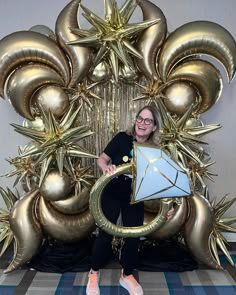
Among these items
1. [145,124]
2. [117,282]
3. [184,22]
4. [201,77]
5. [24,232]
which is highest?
[184,22]

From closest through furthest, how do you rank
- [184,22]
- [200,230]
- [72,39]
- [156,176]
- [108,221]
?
[156,176]
[108,221]
[72,39]
[200,230]
[184,22]

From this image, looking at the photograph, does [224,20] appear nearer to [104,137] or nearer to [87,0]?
[87,0]

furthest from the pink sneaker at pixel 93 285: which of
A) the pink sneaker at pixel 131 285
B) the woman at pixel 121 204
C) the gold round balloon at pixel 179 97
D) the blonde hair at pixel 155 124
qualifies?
the gold round balloon at pixel 179 97

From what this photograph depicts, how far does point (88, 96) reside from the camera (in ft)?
7.33

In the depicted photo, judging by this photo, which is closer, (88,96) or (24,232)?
(24,232)

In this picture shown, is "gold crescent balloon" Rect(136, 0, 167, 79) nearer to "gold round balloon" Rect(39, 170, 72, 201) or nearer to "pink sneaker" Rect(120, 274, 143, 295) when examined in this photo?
"gold round balloon" Rect(39, 170, 72, 201)

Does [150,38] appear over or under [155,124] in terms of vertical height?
over

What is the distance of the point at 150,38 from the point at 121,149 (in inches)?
27.3

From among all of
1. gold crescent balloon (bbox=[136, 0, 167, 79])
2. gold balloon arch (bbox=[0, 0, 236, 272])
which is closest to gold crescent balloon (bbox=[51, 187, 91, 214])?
gold balloon arch (bbox=[0, 0, 236, 272])

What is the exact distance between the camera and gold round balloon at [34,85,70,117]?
6.93 feet

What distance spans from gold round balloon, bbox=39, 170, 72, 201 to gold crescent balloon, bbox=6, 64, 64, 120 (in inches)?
17.0

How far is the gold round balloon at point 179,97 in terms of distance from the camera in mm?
2125

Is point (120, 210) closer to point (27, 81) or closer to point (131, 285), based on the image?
point (131, 285)

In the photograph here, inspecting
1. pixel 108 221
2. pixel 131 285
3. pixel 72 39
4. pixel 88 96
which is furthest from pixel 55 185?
pixel 72 39
